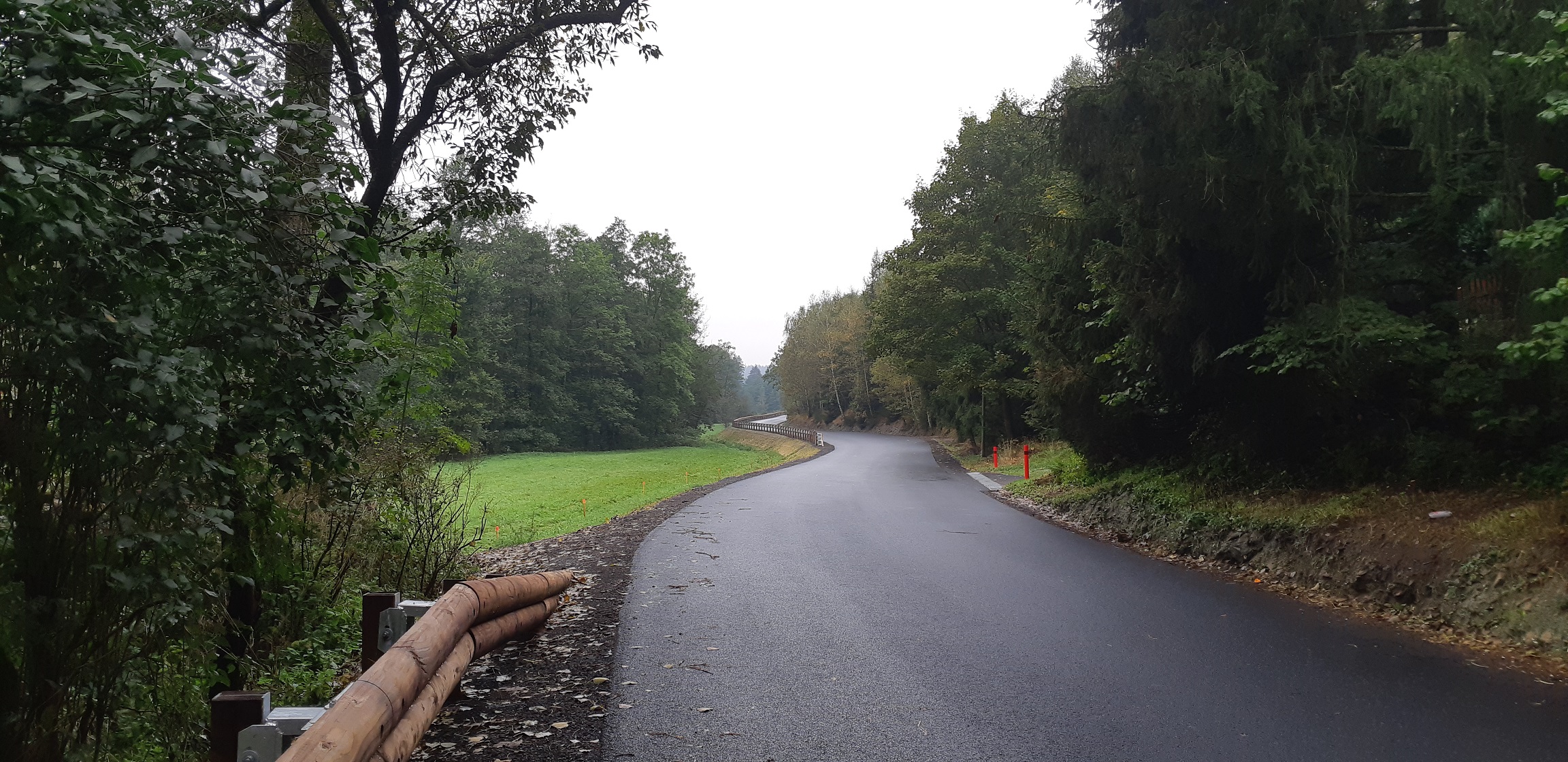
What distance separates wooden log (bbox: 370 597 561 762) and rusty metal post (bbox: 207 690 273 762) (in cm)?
47

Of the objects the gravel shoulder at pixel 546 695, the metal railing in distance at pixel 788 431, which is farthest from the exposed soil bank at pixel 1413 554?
the metal railing in distance at pixel 788 431

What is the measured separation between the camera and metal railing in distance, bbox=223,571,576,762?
2.78 metres

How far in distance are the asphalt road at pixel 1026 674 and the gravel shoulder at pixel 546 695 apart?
171mm

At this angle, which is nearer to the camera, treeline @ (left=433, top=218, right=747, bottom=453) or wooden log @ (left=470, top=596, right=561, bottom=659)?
wooden log @ (left=470, top=596, right=561, bottom=659)

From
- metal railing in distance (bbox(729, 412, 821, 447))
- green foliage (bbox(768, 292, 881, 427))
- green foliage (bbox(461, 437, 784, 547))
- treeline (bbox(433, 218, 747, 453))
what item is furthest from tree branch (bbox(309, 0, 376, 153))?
green foliage (bbox(768, 292, 881, 427))

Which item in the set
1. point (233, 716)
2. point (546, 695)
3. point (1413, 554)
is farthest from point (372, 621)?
point (1413, 554)

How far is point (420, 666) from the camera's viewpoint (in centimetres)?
396

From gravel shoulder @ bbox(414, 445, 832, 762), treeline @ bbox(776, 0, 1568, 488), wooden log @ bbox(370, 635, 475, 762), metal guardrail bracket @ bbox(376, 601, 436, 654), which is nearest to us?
wooden log @ bbox(370, 635, 475, 762)

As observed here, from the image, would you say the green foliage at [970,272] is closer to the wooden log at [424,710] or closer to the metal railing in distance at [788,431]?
the metal railing in distance at [788,431]

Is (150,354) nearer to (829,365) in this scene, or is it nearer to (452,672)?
(452,672)

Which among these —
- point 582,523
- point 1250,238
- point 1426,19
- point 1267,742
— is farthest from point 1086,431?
point 1267,742

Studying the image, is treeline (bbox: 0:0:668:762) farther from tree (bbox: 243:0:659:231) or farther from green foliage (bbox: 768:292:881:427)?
green foliage (bbox: 768:292:881:427)

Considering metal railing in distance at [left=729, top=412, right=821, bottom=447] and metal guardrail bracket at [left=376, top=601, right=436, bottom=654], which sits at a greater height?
metal railing in distance at [left=729, top=412, right=821, bottom=447]

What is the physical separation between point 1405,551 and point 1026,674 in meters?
4.51
